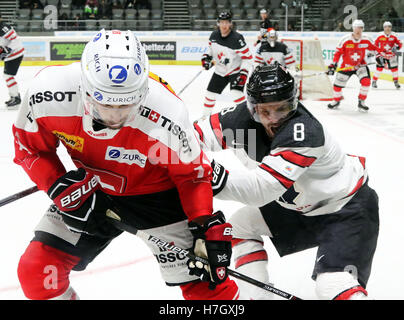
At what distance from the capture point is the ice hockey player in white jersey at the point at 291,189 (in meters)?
1.91

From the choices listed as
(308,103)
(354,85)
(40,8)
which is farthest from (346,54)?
(40,8)

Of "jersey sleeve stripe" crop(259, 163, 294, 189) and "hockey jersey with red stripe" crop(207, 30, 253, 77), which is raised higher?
"hockey jersey with red stripe" crop(207, 30, 253, 77)

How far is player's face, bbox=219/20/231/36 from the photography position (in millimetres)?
6730

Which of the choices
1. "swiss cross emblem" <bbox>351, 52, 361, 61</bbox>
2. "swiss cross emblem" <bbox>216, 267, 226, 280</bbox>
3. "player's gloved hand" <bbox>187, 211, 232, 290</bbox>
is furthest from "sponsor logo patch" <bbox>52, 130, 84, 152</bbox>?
"swiss cross emblem" <bbox>351, 52, 361, 61</bbox>

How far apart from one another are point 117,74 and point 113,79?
2cm

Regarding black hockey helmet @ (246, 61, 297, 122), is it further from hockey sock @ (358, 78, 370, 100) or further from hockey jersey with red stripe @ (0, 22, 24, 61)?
hockey jersey with red stripe @ (0, 22, 24, 61)

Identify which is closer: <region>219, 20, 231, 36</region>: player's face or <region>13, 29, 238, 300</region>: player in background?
<region>13, 29, 238, 300</region>: player in background

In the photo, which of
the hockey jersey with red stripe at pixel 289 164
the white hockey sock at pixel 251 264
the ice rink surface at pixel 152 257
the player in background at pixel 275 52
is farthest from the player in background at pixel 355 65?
the white hockey sock at pixel 251 264

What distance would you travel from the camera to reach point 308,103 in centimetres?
848

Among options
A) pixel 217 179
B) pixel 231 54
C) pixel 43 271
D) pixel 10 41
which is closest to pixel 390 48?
pixel 231 54

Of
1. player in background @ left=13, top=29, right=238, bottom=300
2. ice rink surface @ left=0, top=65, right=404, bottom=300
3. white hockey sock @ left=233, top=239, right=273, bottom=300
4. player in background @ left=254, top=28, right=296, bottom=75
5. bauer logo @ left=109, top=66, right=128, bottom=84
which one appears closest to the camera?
bauer logo @ left=109, top=66, right=128, bottom=84

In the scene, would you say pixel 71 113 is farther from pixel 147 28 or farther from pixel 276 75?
pixel 147 28

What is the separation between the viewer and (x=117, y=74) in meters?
1.52

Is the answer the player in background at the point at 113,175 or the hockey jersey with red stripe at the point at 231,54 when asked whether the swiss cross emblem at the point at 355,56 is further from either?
the player in background at the point at 113,175
